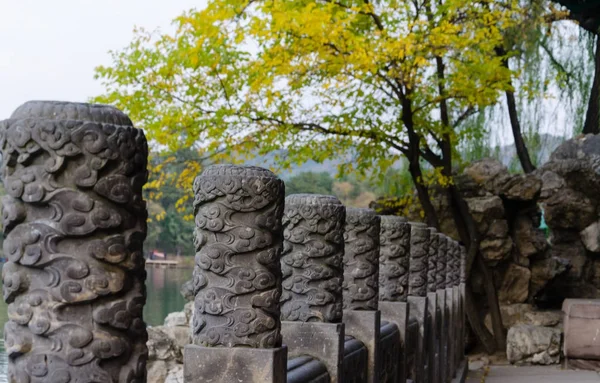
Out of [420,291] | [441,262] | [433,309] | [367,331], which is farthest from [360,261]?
[441,262]

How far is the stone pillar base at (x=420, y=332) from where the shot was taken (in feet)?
30.2

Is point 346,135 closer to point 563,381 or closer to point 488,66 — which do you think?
point 488,66

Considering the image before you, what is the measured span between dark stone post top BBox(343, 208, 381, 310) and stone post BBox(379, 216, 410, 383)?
5.37 feet

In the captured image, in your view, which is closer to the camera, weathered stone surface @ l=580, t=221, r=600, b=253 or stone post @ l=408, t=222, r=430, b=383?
stone post @ l=408, t=222, r=430, b=383

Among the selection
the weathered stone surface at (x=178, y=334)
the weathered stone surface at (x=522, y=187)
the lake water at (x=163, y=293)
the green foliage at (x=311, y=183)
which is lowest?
the lake water at (x=163, y=293)

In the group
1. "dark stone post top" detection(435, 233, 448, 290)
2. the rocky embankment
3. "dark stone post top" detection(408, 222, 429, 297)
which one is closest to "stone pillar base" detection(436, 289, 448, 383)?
"dark stone post top" detection(435, 233, 448, 290)

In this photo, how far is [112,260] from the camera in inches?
113

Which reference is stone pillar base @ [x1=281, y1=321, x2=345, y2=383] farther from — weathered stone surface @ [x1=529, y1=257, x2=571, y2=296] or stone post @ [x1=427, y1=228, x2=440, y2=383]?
weathered stone surface @ [x1=529, y1=257, x2=571, y2=296]

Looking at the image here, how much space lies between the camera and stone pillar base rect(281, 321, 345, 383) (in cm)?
528

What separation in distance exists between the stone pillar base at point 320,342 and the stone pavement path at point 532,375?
9.33m

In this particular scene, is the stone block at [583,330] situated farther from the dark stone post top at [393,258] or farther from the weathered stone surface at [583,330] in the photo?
the dark stone post top at [393,258]

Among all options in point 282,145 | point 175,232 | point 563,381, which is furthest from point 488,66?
point 175,232

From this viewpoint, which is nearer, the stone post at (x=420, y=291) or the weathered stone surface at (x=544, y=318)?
the stone post at (x=420, y=291)

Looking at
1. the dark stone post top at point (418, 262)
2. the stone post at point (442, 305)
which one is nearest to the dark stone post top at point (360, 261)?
the dark stone post top at point (418, 262)
